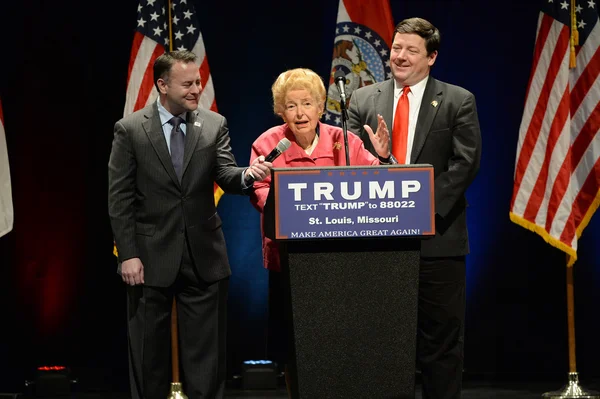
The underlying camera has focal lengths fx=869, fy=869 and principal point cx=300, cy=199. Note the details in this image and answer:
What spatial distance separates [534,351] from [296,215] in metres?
3.63

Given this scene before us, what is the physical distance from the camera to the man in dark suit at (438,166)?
339 centimetres

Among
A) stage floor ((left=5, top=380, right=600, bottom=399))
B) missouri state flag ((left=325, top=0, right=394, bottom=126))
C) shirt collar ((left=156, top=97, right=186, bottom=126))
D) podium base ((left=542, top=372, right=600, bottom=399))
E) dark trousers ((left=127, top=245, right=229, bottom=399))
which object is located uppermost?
missouri state flag ((left=325, top=0, right=394, bottom=126))

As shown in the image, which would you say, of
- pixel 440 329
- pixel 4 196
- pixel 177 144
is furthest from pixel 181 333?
pixel 4 196

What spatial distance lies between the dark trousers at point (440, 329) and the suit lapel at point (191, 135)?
3.31 ft

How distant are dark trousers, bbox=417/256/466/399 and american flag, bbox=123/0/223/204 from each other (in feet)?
6.40

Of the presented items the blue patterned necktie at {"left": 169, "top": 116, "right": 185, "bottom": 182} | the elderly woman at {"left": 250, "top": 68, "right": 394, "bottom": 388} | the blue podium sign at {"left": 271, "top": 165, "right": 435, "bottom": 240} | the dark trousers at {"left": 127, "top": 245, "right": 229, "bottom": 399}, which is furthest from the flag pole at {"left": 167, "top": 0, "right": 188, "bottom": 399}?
the blue podium sign at {"left": 271, "top": 165, "right": 435, "bottom": 240}

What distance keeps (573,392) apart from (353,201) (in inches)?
121

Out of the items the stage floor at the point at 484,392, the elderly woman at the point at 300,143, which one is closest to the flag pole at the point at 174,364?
the stage floor at the point at 484,392

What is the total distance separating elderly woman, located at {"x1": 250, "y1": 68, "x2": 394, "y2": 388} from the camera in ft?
10.4

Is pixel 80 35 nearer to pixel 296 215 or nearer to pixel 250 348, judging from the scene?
pixel 250 348

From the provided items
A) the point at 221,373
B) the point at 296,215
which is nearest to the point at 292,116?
the point at 296,215

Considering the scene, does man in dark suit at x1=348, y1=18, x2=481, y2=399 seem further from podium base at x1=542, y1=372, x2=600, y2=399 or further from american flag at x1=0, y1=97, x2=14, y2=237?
american flag at x1=0, y1=97, x2=14, y2=237

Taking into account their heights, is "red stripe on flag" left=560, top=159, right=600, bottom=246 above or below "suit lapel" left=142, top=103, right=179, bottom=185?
below

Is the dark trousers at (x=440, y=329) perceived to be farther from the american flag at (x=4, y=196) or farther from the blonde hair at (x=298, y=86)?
the american flag at (x=4, y=196)
